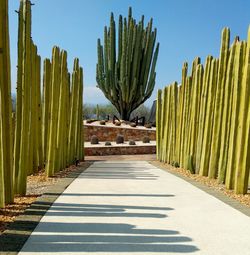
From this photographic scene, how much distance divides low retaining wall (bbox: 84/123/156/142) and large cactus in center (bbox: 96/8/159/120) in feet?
12.2

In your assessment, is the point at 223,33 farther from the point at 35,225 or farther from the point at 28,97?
the point at 35,225

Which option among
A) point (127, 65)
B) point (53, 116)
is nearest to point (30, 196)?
point (53, 116)

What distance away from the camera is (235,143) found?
6.41 m

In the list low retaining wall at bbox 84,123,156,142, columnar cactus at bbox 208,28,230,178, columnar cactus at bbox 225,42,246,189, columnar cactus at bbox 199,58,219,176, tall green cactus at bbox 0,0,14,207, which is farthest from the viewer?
low retaining wall at bbox 84,123,156,142

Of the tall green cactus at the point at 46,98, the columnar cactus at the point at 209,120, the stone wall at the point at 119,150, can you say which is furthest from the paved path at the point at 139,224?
the stone wall at the point at 119,150

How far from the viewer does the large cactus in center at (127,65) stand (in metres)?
25.0

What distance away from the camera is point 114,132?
22.1 m

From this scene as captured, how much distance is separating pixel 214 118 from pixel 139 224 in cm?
415

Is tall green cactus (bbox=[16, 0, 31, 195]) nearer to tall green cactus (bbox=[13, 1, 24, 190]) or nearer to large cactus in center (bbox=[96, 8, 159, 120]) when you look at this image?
tall green cactus (bbox=[13, 1, 24, 190])

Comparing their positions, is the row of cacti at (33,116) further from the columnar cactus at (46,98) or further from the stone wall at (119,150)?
the stone wall at (119,150)

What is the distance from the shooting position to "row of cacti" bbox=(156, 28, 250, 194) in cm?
623

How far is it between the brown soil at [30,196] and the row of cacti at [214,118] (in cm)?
295

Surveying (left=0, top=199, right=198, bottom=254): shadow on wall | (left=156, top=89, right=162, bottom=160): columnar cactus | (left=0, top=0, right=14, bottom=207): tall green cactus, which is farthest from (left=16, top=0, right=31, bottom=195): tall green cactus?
(left=156, top=89, right=162, bottom=160): columnar cactus

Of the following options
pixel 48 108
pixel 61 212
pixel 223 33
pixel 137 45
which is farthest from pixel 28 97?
pixel 137 45
